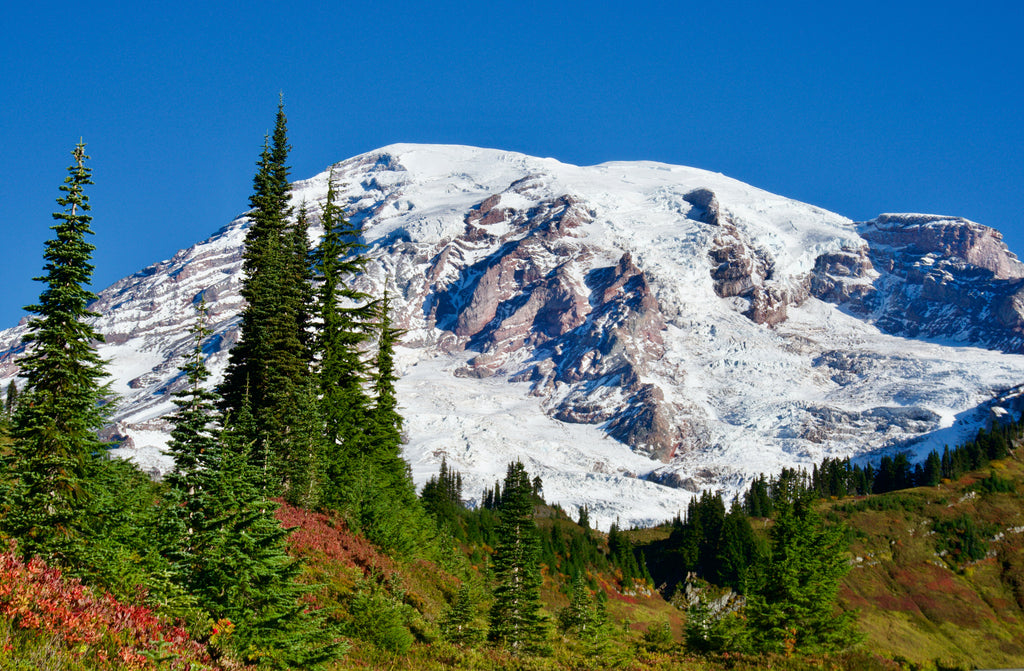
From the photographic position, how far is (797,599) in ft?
120

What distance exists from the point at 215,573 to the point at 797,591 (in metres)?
30.0

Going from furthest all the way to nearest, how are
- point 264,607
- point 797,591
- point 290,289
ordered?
1. point 290,289
2. point 797,591
3. point 264,607

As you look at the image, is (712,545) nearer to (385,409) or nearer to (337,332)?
(385,409)

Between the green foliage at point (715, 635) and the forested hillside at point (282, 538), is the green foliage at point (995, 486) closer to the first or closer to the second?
the forested hillside at point (282, 538)

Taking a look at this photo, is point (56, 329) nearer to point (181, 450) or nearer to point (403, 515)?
point (181, 450)

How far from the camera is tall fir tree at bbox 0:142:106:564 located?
20359 mm

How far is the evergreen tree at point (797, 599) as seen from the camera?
118 feet

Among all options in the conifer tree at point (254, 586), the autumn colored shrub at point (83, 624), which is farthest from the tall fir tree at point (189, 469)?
the autumn colored shrub at point (83, 624)

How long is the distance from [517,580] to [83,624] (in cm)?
2728

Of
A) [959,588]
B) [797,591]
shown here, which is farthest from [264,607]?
[959,588]

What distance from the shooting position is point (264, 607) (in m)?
16.2

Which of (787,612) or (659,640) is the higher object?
(787,612)

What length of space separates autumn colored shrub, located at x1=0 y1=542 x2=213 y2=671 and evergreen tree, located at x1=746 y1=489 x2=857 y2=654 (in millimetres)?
30302

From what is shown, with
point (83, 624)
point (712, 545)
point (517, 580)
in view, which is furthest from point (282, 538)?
point (712, 545)
